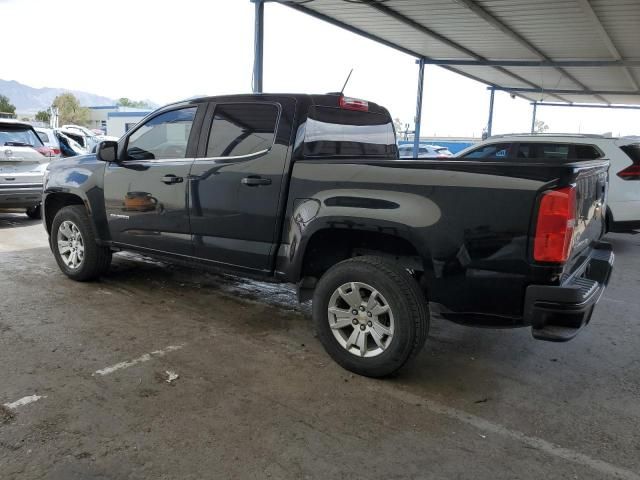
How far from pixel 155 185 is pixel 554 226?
Answer: 3.39 meters

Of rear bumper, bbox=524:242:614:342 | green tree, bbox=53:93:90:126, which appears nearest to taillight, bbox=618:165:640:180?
rear bumper, bbox=524:242:614:342

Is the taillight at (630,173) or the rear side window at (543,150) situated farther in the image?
the rear side window at (543,150)

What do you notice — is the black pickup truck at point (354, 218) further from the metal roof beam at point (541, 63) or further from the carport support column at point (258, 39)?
the metal roof beam at point (541, 63)

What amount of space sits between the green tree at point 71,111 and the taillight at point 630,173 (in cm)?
7053

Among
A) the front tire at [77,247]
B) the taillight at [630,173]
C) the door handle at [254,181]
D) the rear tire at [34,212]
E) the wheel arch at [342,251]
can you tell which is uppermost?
the taillight at [630,173]

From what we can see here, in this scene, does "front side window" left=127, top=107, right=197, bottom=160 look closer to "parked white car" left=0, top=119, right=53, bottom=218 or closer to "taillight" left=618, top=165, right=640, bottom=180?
"parked white car" left=0, top=119, right=53, bottom=218

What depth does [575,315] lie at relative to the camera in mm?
2984

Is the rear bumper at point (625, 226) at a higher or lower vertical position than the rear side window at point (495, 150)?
lower

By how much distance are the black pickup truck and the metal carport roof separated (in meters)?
7.06

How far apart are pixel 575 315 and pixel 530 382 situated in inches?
34.1

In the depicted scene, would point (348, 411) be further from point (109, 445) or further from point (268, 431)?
point (109, 445)

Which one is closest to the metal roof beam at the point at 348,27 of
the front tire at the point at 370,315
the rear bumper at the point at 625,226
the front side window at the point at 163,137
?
the front side window at the point at 163,137

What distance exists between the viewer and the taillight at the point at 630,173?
770cm

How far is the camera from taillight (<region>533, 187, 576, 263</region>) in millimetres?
2885
